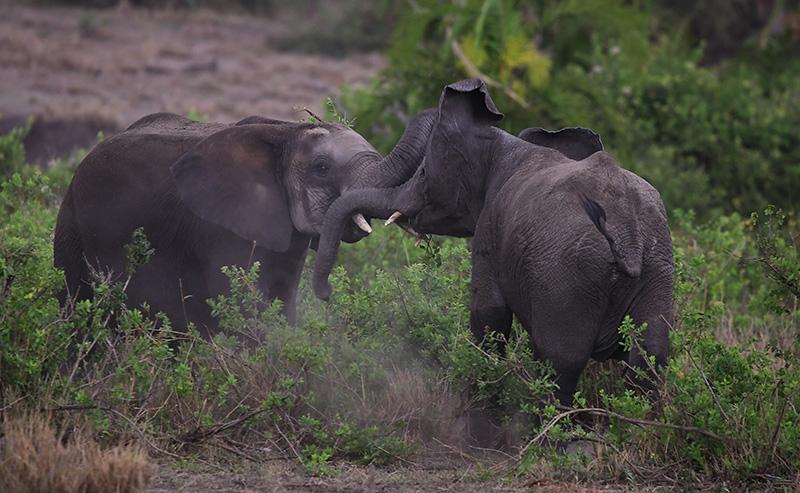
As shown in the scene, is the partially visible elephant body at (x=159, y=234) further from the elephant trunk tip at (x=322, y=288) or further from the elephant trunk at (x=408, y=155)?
the elephant trunk at (x=408, y=155)

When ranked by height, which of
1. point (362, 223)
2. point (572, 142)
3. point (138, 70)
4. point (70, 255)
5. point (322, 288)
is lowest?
point (138, 70)

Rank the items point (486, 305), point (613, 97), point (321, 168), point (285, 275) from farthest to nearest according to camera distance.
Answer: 1. point (613, 97)
2. point (285, 275)
3. point (321, 168)
4. point (486, 305)

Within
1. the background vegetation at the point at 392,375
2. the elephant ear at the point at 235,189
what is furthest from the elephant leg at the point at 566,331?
the elephant ear at the point at 235,189

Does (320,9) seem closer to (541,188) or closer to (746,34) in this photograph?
(746,34)

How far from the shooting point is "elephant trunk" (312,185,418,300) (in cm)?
706

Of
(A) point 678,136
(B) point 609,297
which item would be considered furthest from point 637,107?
(B) point 609,297

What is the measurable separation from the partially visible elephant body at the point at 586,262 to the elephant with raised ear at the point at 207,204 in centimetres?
139

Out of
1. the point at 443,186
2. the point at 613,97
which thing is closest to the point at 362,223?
the point at 443,186

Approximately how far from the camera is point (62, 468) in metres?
5.30

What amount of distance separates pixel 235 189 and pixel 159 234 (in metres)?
0.52

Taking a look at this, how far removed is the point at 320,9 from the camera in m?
28.2

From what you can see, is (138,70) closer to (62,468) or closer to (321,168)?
(321,168)

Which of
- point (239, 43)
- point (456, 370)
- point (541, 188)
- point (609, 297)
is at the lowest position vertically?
point (239, 43)

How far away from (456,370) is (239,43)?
1905 centimetres
